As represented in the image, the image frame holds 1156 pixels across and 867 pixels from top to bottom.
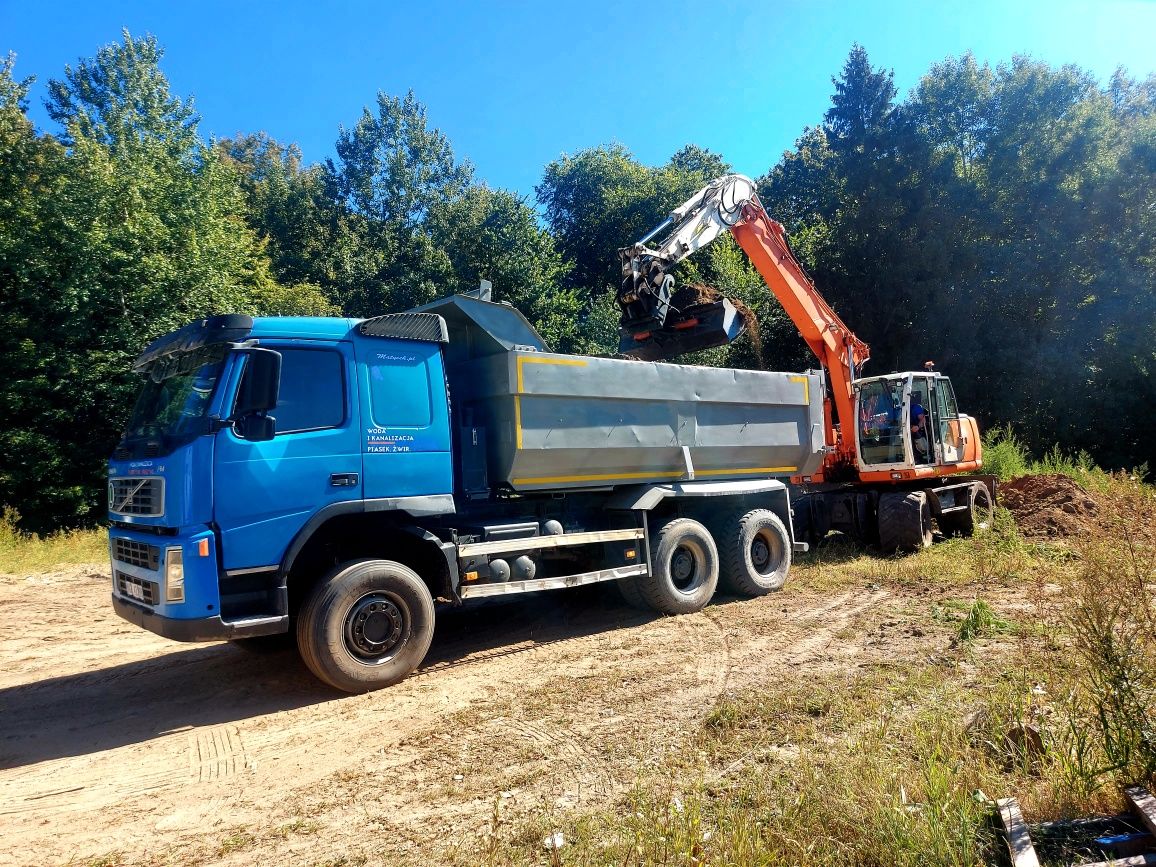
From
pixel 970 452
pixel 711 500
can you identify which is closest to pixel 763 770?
pixel 711 500

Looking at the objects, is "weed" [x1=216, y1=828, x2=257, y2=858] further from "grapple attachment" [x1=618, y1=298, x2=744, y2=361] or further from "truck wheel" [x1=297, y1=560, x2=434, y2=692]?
"grapple attachment" [x1=618, y1=298, x2=744, y2=361]

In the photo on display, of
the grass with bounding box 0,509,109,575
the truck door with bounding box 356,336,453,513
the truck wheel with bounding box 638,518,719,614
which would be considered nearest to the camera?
the truck door with bounding box 356,336,453,513

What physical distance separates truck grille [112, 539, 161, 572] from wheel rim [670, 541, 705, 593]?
5162 mm

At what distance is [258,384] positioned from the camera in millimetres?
5508

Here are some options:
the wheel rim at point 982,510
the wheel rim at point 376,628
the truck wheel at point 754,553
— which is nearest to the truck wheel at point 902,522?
the wheel rim at point 982,510

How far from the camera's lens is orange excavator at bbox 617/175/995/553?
1152 centimetres

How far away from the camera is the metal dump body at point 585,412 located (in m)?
6.90

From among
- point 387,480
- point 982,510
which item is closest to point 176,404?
point 387,480

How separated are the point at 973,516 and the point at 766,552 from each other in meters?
5.41

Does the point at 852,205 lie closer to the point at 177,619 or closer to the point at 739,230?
the point at 739,230

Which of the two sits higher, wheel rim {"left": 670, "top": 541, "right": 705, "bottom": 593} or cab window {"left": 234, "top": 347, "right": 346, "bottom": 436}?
cab window {"left": 234, "top": 347, "right": 346, "bottom": 436}

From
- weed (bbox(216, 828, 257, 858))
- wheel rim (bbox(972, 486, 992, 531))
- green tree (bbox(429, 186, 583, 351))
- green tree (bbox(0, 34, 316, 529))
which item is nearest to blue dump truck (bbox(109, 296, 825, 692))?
weed (bbox(216, 828, 257, 858))

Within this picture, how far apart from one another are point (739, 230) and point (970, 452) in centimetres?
591

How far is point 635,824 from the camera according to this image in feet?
11.2
